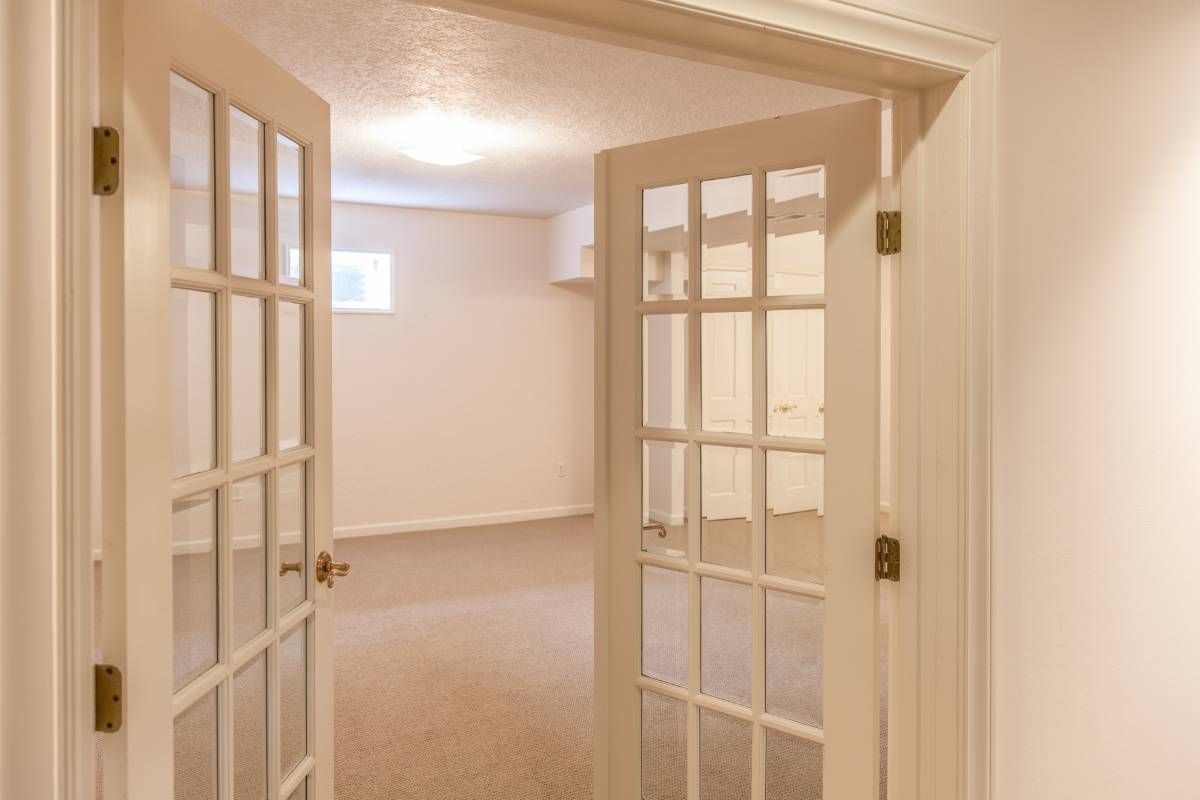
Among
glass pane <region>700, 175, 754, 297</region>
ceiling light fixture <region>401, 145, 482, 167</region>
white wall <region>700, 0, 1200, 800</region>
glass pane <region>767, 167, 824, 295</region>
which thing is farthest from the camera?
ceiling light fixture <region>401, 145, 482, 167</region>

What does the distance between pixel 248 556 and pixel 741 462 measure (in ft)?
3.57

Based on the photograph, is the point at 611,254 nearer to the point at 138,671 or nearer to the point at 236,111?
the point at 236,111

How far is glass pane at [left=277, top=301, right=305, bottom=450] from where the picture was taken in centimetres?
165

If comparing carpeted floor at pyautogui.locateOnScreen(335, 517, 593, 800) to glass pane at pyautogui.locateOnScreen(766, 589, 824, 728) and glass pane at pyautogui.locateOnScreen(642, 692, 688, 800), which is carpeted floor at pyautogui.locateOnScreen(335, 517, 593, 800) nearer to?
glass pane at pyautogui.locateOnScreen(642, 692, 688, 800)

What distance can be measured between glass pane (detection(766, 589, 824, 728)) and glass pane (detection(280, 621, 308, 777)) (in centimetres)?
104

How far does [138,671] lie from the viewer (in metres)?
1.17

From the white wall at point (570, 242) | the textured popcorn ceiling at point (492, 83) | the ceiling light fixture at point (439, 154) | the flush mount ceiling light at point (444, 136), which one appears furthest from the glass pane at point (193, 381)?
the white wall at point (570, 242)

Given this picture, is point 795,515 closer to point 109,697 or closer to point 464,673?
point 109,697

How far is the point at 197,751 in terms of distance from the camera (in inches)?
54.3

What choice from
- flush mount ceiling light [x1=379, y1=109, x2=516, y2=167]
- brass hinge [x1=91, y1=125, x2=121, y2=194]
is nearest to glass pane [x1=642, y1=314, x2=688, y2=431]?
brass hinge [x1=91, y1=125, x2=121, y2=194]

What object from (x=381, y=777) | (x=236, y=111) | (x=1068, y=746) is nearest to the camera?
(x=236, y=111)

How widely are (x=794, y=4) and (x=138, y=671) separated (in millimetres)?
1384

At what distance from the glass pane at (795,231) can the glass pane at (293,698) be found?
129cm

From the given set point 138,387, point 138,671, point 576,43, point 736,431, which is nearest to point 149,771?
point 138,671
